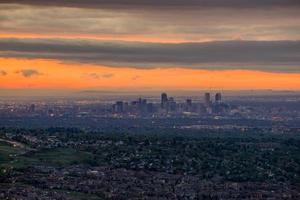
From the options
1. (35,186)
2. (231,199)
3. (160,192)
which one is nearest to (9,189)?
(35,186)

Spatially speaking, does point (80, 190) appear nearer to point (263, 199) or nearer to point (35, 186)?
point (35, 186)

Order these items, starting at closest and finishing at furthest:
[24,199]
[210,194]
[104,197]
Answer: [24,199], [104,197], [210,194]

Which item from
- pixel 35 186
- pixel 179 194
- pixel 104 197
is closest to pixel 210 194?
pixel 179 194

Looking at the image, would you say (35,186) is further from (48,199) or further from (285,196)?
(285,196)

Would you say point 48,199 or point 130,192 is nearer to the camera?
point 48,199

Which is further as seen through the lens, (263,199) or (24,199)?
(263,199)

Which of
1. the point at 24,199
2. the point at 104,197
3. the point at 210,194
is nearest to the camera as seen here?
the point at 24,199

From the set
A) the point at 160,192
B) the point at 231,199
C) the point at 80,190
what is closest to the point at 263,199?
the point at 231,199
